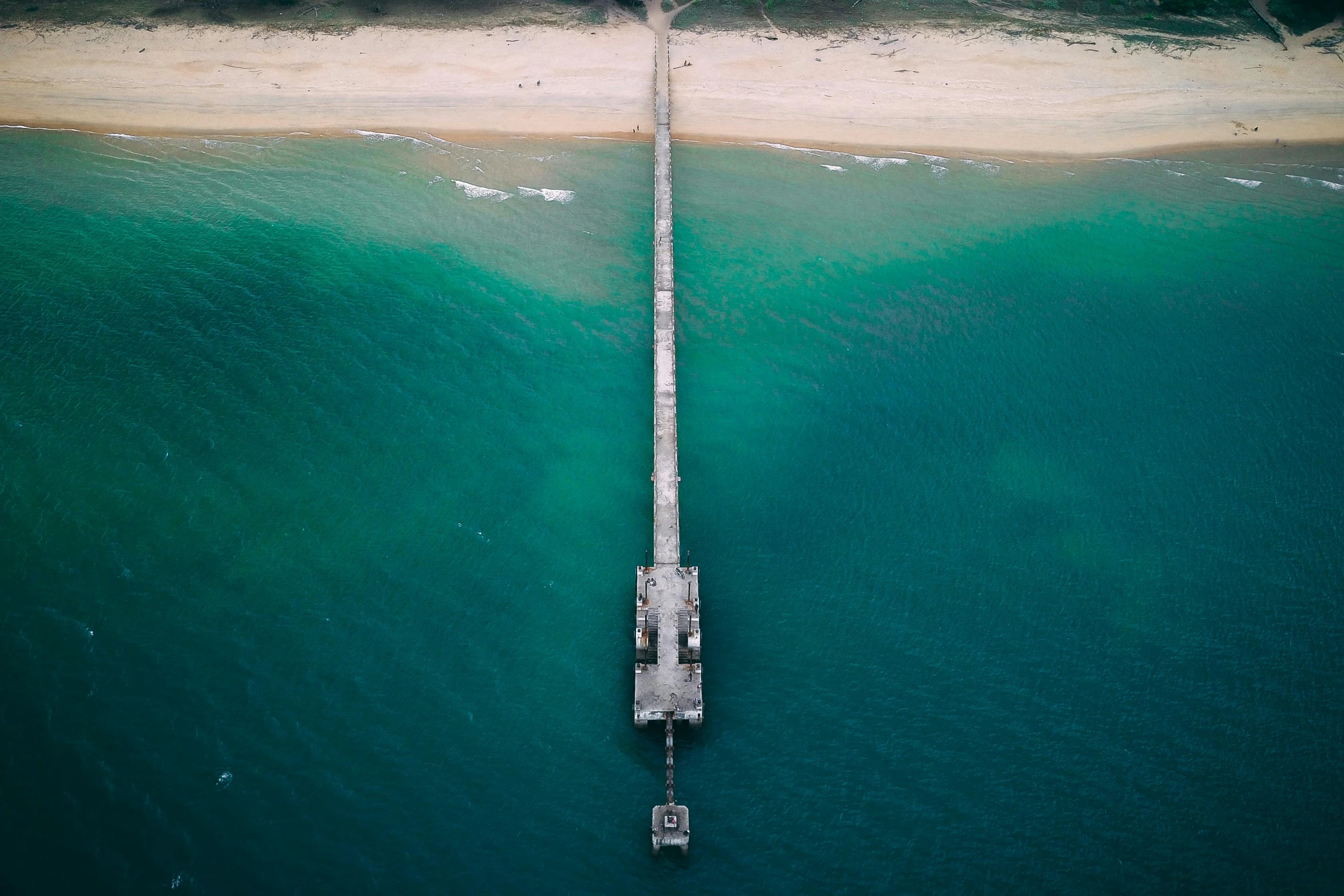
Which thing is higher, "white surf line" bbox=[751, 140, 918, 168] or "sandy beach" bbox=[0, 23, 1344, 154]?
"sandy beach" bbox=[0, 23, 1344, 154]

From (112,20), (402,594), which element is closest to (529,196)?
(402,594)

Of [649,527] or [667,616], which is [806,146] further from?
[667,616]

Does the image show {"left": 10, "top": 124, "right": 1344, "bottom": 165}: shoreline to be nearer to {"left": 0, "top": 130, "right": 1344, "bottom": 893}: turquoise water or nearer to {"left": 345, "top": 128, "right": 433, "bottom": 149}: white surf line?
{"left": 345, "top": 128, "right": 433, "bottom": 149}: white surf line

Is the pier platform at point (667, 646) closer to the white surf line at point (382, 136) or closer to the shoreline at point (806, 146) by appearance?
the shoreline at point (806, 146)

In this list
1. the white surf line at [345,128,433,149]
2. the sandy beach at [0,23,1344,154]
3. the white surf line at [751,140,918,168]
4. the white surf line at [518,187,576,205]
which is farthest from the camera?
the sandy beach at [0,23,1344,154]

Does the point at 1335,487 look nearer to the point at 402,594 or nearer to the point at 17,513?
the point at 402,594

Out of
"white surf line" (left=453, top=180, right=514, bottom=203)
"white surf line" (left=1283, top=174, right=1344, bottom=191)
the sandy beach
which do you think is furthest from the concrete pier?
"white surf line" (left=1283, top=174, right=1344, bottom=191)

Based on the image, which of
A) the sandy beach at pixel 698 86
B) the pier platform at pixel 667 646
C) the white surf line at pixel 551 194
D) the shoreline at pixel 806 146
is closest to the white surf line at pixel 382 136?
the shoreline at pixel 806 146
